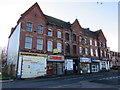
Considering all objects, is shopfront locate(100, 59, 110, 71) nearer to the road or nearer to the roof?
Answer: the roof

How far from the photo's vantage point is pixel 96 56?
34344 millimetres

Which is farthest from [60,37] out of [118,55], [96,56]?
[118,55]

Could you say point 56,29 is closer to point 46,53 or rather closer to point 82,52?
point 46,53

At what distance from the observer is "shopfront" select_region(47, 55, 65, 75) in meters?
22.9

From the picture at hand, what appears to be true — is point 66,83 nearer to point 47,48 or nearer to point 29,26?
point 47,48

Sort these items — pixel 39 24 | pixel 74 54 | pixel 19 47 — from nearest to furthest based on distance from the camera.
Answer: pixel 19 47 < pixel 39 24 < pixel 74 54

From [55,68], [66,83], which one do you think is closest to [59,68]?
[55,68]

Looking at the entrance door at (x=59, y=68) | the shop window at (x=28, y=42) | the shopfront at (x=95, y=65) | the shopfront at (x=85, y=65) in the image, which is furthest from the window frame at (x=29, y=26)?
the shopfront at (x=95, y=65)

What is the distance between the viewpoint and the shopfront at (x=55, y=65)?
22891 mm

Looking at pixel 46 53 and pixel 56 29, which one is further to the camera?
pixel 56 29

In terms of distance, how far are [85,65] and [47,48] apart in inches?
489

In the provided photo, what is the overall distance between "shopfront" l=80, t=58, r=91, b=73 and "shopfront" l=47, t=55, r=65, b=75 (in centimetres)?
608

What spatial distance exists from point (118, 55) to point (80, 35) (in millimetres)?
41282

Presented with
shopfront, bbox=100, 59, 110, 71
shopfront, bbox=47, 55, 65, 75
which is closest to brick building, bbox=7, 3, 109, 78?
shopfront, bbox=47, 55, 65, 75
